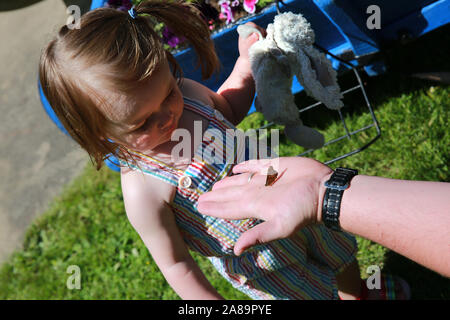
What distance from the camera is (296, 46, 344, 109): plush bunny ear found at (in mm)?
1426

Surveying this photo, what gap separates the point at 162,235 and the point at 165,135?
1.09 feet

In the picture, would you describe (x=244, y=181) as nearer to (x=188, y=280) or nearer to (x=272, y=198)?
(x=272, y=198)

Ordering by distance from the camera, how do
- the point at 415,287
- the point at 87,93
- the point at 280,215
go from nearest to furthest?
the point at 280,215 < the point at 87,93 < the point at 415,287

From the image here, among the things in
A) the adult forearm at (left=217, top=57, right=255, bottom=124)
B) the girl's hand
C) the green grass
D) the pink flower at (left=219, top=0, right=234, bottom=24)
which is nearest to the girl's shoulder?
the adult forearm at (left=217, top=57, right=255, bottom=124)

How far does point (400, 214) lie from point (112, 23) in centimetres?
92

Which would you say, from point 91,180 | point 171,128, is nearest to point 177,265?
point 171,128

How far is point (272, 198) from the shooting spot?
109 centimetres

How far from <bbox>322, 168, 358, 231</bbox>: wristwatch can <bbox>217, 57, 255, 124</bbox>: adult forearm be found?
716mm

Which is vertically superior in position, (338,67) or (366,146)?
(338,67)

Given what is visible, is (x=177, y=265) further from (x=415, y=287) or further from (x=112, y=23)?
(x=415, y=287)

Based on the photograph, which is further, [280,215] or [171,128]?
[171,128]

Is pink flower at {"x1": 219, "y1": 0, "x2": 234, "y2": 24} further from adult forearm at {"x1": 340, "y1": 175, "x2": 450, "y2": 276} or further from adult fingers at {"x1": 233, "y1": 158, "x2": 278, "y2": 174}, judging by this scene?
adult forearm at {"x1": 340, "y1": 175, "x2": 450, "y2": 276}

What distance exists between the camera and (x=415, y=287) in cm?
204

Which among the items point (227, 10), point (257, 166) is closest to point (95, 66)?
point (257, 166)
